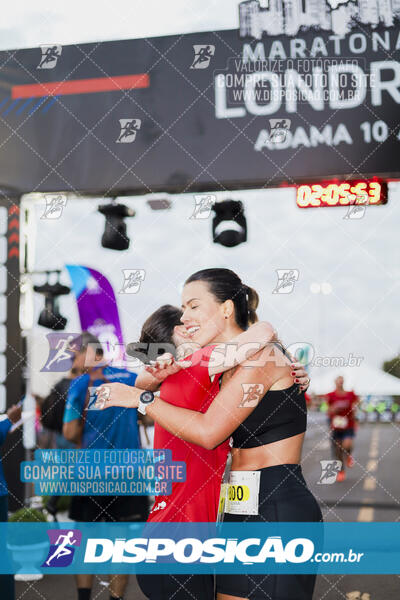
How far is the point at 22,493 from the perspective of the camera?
401 centimetres

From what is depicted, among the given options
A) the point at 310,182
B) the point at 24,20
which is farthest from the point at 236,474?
the point at 24,20

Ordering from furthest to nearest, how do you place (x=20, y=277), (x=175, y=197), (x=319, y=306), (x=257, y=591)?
(x=20, y=277) → (x=175, y=197) → (x=319, y=306) → (x=257, y=591)

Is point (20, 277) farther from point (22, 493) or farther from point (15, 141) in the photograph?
point (22, 493)

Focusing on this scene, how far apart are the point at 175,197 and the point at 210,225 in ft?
0.74

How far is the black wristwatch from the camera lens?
2.68m

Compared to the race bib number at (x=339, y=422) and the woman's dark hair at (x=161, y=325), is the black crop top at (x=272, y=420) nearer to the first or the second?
the woman's dark hair at (x=161, y=325)

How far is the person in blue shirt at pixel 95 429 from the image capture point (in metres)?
3.19

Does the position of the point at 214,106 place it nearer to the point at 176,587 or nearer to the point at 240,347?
the point at 240,347

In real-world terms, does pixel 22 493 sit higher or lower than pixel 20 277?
lower

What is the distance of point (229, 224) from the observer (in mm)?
3176

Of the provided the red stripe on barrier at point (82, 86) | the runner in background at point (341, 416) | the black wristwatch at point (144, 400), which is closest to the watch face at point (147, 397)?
the black wristwatch at point (144, 400)

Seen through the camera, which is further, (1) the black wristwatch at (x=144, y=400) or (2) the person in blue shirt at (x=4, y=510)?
(2) the person in blue shirt at (x=4, y=510)

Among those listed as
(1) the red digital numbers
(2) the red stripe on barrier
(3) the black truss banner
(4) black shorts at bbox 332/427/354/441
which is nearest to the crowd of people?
(1) the red digital numbers

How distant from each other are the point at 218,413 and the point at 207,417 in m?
0.06
